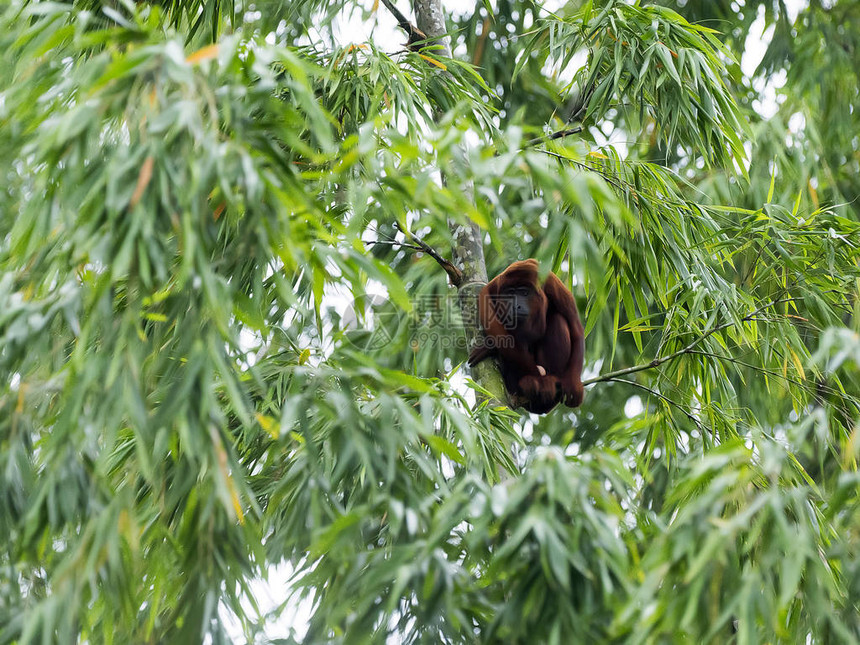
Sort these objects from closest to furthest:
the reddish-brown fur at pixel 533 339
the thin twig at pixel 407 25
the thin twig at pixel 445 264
→ the thin twig at pixel 445 264 → the reddish-brown fur at pixel 533 339 → the thin twig at pixel 407 25

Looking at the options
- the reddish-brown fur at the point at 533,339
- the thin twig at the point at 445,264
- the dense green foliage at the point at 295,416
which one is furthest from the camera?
the reddish-brown fur at the point at 533,339

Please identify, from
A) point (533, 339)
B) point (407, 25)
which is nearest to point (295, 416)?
point (533, 339)

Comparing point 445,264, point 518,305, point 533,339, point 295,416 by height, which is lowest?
point 533,339

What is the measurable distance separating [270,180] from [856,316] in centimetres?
160

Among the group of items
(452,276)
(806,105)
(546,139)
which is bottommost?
(806,105)

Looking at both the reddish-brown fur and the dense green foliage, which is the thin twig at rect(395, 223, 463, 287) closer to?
the reddish-brown fur

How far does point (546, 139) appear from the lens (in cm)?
200

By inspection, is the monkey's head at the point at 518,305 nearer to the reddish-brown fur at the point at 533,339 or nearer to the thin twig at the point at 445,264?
the reddish-brown fur at the point at 533,339

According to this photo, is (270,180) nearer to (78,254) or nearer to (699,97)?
(78,254)

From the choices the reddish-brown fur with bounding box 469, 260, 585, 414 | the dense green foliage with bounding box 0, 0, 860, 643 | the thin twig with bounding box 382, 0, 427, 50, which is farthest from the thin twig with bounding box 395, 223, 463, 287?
the thin twig with bounding box 382, 0, 427, 50

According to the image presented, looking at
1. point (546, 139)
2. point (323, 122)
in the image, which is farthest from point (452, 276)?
point (323, 122)

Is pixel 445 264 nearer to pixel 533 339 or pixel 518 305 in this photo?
pixel 518 305

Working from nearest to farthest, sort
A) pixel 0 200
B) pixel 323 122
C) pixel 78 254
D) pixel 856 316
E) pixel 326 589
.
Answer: pixel 78 254, pixel 323 122, pixel 326 589, pixel 856 316, pixel 0 200

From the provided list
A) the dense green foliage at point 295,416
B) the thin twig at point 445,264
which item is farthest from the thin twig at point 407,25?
the thin twig at point 445,264
